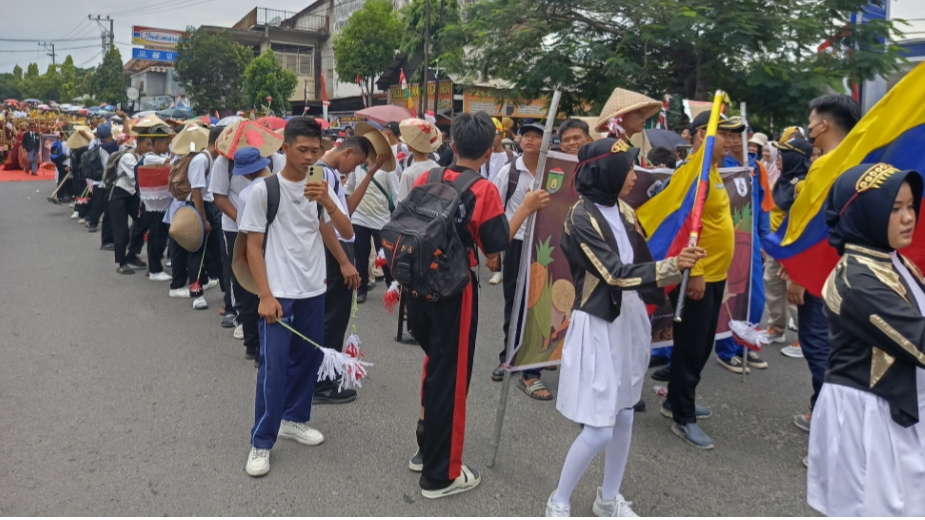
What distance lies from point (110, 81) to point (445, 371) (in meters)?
57.1

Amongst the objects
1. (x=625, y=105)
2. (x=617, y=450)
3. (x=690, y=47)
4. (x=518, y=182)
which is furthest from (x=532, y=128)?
(x=690, y=47)

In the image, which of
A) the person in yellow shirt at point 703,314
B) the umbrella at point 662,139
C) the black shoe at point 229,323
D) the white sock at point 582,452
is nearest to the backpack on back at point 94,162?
the black shoe at point 229,323

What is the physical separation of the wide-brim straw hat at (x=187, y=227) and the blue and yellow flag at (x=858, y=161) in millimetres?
5528

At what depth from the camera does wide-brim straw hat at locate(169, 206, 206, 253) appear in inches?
270

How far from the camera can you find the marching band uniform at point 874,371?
7.12 feet

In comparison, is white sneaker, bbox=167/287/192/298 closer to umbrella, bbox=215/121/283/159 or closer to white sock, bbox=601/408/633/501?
umbrella, bbox=215/121/283/159

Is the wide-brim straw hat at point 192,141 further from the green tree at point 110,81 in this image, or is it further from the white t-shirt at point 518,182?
the green tree at point 110,81

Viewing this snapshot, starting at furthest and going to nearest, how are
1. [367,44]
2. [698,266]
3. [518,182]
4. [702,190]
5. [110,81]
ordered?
[110,81], [367,44], [518,182], [698,266], [702,190]

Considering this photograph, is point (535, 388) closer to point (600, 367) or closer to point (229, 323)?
point (600, 367)

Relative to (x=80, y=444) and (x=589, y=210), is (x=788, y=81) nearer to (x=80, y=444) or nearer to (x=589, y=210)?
(x=589, y=210)

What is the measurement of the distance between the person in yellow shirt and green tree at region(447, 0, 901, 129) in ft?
26.9

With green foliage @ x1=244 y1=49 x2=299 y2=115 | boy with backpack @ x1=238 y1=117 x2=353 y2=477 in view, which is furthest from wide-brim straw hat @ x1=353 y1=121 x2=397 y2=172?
green foliage @ x1=244 y1=49 x2=299 y2=115

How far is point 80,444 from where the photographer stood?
3.99m

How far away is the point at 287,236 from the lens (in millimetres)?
3686
